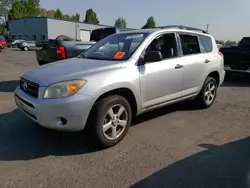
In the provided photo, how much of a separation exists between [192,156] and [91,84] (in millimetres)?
1693

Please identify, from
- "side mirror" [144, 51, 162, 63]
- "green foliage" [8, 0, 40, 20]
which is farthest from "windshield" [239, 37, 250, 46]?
"green foliage" [8, 0, 40, 20]

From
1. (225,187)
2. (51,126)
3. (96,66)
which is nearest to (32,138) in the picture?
(51,126)

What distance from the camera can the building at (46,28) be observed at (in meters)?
47.9

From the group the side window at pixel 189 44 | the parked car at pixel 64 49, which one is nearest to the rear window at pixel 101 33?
the parked car at pixel 64 49

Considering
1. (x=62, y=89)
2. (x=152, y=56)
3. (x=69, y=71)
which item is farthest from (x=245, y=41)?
(x=62, y=89)

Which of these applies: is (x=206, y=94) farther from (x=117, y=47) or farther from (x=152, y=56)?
(x=117, y=47)

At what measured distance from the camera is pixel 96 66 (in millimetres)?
3912

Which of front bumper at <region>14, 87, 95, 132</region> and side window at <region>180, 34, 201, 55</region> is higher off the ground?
side window at <region>180, 34, 201, 55</region>

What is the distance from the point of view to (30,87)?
3820 mm

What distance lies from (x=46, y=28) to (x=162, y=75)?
46967 millimetres

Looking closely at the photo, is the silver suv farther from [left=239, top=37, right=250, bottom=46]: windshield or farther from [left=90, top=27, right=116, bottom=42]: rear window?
[left=239, top=37, right=250, bottom=46]: windshield

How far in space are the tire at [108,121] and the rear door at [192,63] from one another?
1.59m

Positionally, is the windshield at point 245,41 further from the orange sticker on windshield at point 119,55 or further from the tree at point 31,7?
the tree at point 31,7

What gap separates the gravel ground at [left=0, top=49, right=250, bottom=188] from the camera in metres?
3.01
